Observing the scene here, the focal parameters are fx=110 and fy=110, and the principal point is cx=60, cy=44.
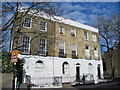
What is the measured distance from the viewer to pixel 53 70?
16.0 meters

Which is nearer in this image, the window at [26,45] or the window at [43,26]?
the window at [26,45]

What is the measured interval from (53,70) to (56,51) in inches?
115

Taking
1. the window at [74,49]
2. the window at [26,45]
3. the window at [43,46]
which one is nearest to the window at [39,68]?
the window at [43,46]

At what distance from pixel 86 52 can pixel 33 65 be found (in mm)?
10892

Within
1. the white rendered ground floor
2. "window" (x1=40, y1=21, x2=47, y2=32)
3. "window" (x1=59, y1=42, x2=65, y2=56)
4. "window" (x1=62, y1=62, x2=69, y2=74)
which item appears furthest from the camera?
"window" (x1=59, y1=42, x2=65, y2=56)

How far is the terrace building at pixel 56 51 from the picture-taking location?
14312 mm

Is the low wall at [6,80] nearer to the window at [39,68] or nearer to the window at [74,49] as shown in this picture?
the window at [39,68]

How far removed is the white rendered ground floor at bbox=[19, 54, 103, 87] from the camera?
13.9 meters

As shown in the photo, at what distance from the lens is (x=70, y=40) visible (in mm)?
19250

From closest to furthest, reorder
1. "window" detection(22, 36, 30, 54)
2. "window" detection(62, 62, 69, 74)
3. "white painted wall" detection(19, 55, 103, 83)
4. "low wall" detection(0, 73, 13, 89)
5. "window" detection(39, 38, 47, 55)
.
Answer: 1. "low wall" detection(0, 73, 13, 89)
2. "white painted wall" detection(19, 55, 103, 83)
3. "window" detection(22, 36, 30, 54)
4. "window" detection(39, 38, 47, 55)
5. "window" detection(62, 62, 69, 74)

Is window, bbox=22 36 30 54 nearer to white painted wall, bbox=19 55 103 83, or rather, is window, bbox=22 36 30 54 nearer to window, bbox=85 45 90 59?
white painted wall, bbox=19 55 103 83

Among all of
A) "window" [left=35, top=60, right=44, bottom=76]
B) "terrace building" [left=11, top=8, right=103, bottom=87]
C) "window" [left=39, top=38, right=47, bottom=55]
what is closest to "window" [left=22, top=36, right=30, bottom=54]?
"terrace building" [left=11, top=8, right=103, bottom=87]

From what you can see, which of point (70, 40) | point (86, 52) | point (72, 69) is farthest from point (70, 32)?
point (72, 69)

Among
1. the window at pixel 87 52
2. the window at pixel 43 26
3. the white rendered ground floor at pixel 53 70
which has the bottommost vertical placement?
the white rendered ground floor at pixel 53 70
